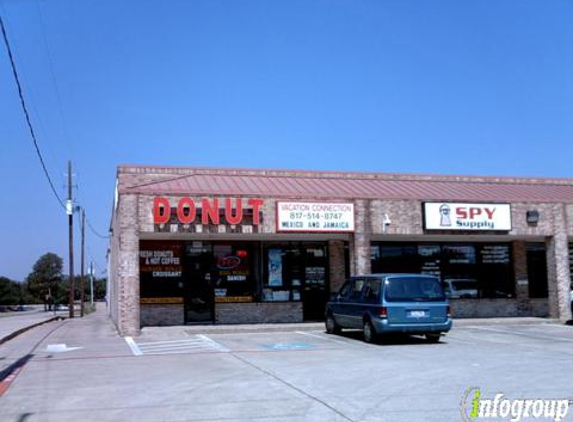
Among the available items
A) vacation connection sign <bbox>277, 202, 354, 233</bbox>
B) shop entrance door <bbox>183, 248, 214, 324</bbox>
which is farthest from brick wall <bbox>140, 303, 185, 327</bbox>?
vacation connection sign <bbox>277, 202, 354, 233</bbox>

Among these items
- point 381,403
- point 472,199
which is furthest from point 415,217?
point 381,403

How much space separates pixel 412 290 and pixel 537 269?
1294 centimetres

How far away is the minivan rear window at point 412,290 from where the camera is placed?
16.7 metres

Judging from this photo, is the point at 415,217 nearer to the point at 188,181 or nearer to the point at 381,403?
the point at 188,181

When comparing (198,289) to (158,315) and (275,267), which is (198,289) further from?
(275,267)

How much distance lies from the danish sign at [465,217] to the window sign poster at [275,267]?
5258mm

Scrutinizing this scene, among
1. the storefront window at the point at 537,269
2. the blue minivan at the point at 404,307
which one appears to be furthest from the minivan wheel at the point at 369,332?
the storefront window at the point at 537,269

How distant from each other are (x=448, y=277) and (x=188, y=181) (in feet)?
34.3

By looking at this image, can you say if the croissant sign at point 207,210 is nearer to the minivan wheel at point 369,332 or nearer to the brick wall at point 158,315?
the brick wall at point 158,315

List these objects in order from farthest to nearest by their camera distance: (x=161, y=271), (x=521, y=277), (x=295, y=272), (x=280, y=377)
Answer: (x=521, y=277)
(x=295, y=272)
(x=161, y=271)
(x=280, y=377)

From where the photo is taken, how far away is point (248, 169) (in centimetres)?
2592

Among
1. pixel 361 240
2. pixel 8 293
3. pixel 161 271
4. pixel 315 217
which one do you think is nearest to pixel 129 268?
pixel 161 271

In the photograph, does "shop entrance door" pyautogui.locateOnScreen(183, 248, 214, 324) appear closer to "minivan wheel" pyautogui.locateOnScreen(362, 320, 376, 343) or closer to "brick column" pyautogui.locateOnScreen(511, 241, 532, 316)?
"minivan wheel" pyautogui.locateOnScreen(362, 320, 376, 343)

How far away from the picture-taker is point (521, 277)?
27172 millimetres
